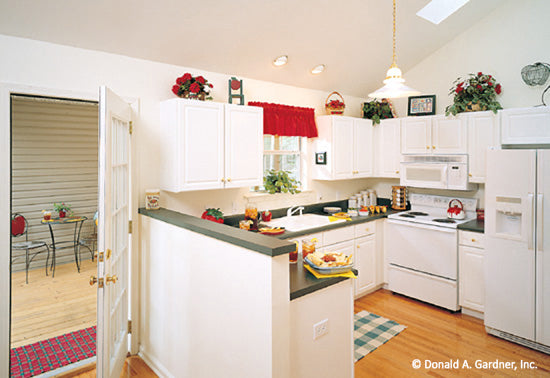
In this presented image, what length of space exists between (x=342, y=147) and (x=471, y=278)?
1.99 meters

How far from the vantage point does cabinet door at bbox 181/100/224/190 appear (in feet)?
9.12

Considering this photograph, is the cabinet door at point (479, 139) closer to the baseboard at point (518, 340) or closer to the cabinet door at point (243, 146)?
the baseboard at point (518, 340)

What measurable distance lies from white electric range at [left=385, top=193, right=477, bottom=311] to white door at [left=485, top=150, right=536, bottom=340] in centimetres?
43

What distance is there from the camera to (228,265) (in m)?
1.92

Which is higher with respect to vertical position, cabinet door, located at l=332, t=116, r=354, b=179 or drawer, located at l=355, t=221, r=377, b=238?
cabinet door, located at l=332, t=116, r=354, b=179

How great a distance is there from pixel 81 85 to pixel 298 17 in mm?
1836

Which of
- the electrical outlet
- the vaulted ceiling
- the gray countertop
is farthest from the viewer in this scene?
the vaulted ceiling

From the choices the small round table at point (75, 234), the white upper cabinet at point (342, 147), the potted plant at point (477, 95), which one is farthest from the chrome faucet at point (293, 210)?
the small round table at point (75, 234)

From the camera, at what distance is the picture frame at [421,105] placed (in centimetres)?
437

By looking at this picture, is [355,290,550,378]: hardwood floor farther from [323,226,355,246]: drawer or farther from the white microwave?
the white microwave

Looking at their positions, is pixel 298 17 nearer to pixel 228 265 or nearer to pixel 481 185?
pixel 228 265

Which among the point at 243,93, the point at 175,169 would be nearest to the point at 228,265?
the point at 175,169

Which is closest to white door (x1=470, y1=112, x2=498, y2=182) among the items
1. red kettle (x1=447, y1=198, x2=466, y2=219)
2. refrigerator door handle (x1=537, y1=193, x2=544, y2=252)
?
red kettle (x1=447, y1=198, x2=466, y2=219)

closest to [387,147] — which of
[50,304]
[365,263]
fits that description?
[365,263]
